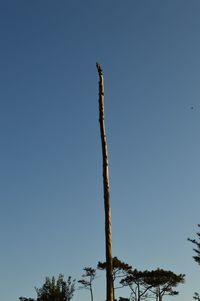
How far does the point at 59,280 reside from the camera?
34.4m

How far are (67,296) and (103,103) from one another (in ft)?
85.1

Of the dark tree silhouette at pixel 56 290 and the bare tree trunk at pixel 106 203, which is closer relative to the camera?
the bare tree trunk at pixel 106 203

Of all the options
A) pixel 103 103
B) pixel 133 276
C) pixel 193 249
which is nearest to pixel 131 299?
pixel 133 276

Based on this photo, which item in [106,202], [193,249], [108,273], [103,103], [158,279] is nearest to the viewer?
[108,273]

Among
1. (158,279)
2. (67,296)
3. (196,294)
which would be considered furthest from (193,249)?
(158,279)

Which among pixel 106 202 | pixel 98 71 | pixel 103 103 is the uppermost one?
pixel 98 71

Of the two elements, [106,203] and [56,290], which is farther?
[56,290]

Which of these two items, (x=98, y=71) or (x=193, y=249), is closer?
(x=98, y=71)

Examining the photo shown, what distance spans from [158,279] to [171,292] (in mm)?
2265

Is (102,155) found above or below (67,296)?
below

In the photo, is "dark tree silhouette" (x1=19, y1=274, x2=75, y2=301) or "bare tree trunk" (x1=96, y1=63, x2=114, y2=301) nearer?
"bare tree trunk" (x1=96, y1=63, x2=114, y2=301)

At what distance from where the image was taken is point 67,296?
34.4m

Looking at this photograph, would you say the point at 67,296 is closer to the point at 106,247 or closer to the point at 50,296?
the point at 50,296

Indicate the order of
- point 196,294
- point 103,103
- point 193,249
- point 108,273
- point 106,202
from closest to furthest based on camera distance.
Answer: point 108,273
point 106,202
point 103,103
point 196,294
point 193,249
